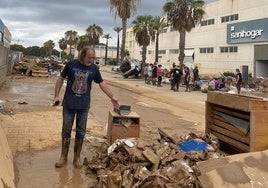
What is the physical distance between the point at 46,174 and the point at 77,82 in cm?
145

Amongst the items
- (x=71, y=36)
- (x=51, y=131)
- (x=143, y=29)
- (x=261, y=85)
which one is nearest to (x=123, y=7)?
(x=143, y=29)

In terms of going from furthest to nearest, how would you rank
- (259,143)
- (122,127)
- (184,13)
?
(184,13) < (122,127) < (259,143)

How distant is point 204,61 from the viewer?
165 feet

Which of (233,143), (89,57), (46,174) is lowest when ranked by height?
(46,174)

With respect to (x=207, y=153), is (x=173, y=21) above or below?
above

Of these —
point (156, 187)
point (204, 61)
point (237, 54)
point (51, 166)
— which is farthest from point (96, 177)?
point (204, 61)

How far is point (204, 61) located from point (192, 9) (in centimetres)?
1984

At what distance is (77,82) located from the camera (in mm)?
5762

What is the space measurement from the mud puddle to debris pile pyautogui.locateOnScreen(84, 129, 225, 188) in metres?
0.23

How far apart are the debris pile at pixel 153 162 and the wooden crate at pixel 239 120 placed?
1.11ft

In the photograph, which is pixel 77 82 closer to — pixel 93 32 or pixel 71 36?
pixel 93 32

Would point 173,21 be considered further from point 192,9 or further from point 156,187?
point 156,187

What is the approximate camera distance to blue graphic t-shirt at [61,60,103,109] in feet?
18.9

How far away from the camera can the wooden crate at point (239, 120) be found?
542 centimetres
